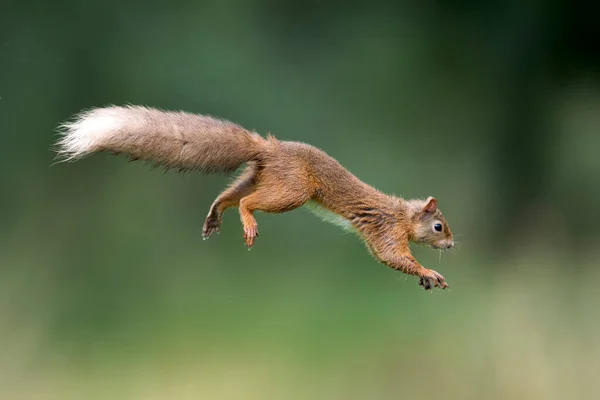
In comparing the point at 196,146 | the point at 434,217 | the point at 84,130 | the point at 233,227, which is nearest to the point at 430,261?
the point at 233,227

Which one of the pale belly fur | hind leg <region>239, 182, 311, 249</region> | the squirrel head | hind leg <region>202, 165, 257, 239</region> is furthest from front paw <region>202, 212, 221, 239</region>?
the squirrel head

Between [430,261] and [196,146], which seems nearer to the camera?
[196,146]

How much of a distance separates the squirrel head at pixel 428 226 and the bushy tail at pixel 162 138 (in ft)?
2.26

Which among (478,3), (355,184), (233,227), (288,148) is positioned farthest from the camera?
(478,3)

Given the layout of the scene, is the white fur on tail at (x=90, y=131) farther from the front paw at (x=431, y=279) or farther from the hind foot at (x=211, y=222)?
the front paw at (x=431, y=279)

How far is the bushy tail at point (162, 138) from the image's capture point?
2229 millimetres

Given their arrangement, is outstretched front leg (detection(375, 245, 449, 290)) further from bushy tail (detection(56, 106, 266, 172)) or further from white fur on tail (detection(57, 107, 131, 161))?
white fur on tail (detection(57, 107, 131, 161))

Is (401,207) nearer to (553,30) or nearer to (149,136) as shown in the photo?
(149,136)

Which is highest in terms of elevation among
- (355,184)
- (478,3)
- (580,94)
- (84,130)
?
(478,3)

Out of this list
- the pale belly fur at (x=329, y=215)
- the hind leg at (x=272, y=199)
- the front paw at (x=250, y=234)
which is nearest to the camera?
the front paw at (x=250, y=234)

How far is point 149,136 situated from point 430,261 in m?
3.45

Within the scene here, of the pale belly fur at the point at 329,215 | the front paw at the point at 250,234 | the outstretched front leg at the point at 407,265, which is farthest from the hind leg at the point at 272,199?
the outstretched front leg at the point at 407,265

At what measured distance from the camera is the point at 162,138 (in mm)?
2355

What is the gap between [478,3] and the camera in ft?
19.2
